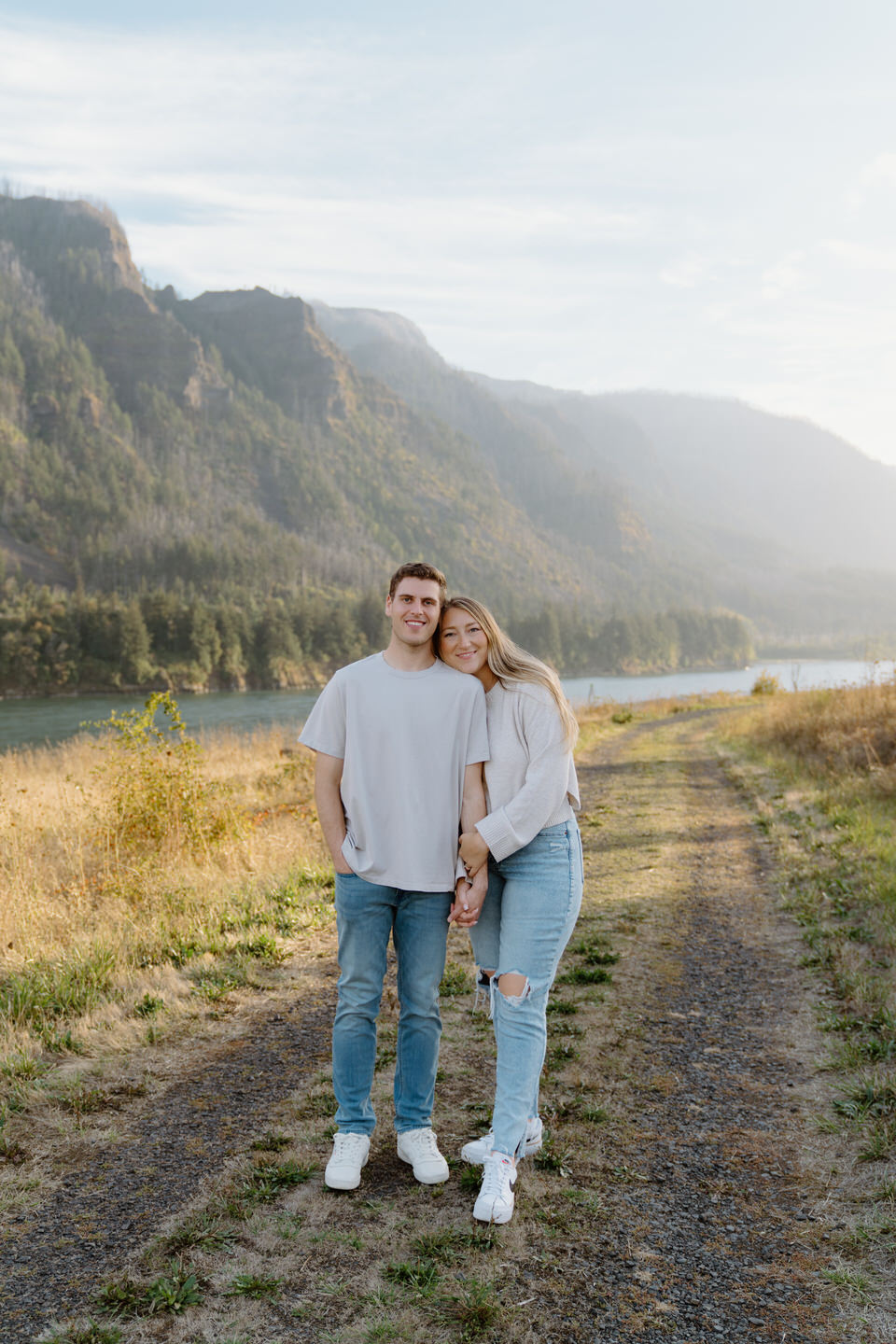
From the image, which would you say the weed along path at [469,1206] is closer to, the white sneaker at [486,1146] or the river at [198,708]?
the white sneaker at [486,1146]

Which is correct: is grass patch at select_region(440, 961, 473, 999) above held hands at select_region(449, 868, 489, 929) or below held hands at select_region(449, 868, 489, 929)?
below

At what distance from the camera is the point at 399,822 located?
3.32 meters

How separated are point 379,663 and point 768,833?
8.11 meters

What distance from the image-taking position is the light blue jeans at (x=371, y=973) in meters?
3.38

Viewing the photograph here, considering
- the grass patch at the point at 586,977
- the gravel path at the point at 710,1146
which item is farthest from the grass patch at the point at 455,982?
the gravel path at the point at 710,1146

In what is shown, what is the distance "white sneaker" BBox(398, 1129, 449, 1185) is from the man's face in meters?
1.95

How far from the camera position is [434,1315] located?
264 cm

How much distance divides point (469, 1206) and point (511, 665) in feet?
6.64

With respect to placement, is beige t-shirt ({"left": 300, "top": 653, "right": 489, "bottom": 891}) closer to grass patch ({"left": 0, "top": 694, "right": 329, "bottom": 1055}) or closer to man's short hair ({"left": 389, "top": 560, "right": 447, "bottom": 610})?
man's short hair ({"left": 389, "top": 560, "right": 447, "bottom": 610})

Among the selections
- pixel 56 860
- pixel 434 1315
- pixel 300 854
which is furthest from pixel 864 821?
pixel 56 860

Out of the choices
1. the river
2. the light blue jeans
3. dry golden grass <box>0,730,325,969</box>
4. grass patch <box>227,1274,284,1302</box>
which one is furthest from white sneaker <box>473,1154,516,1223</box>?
the river

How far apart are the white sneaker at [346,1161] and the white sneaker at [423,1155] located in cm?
15

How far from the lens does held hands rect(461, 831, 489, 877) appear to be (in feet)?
10.5

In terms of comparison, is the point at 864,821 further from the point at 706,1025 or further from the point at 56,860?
the point at 56,860
